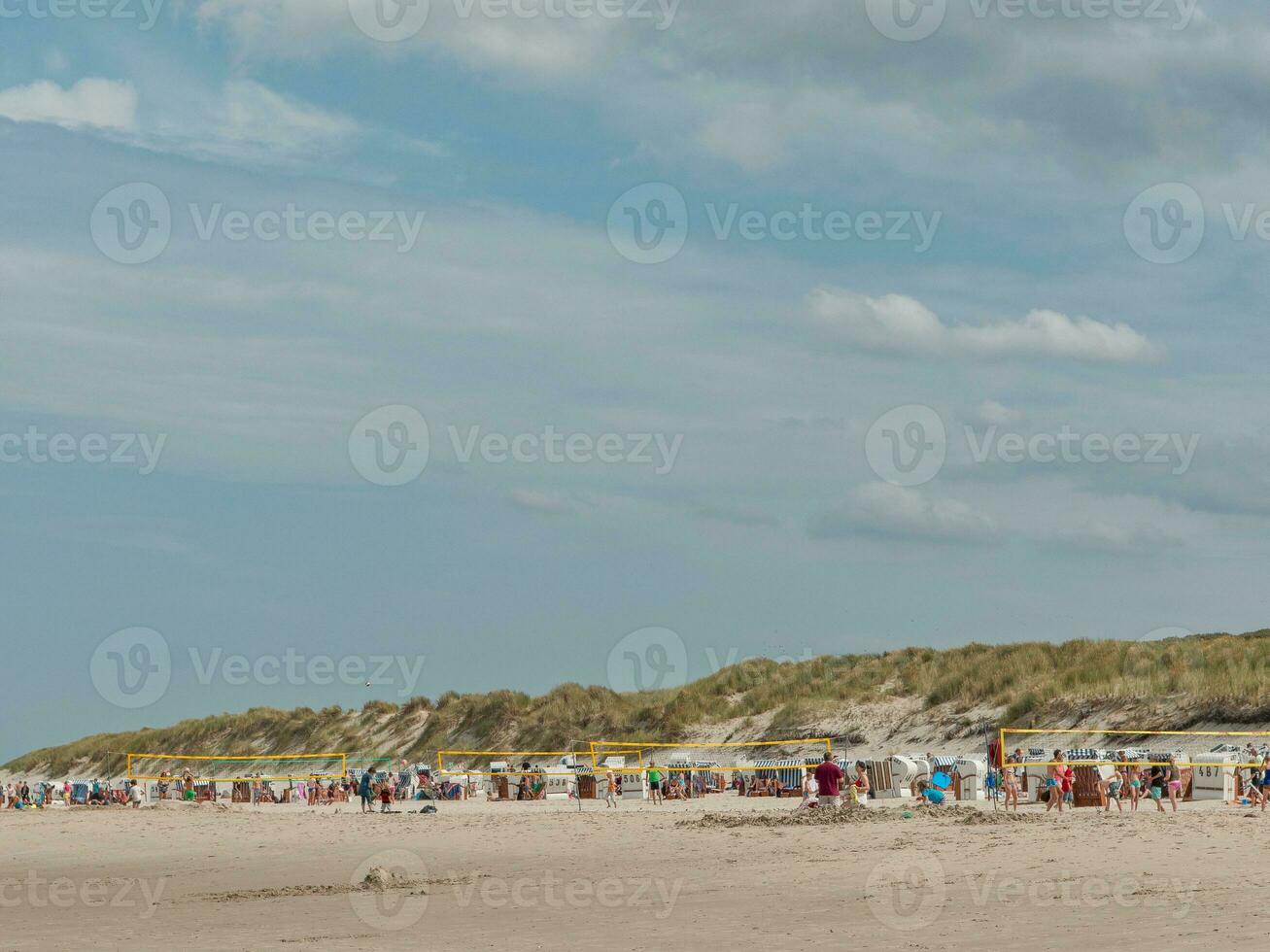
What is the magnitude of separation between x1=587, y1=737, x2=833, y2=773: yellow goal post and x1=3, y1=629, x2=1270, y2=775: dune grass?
0.92 meters

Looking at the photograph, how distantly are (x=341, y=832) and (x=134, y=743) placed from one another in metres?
53.9

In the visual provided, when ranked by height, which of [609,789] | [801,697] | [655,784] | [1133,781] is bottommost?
[609,789]

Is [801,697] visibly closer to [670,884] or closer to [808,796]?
[808,796]

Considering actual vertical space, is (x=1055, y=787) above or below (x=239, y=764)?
below

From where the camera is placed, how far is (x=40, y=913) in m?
16.8

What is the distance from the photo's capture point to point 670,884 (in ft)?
56.5

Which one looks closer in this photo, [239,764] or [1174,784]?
[1174,784]

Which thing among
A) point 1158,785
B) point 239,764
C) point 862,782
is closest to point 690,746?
point 862,782

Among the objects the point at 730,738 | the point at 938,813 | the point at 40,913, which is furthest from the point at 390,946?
the point at 730,738
